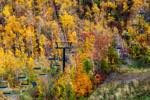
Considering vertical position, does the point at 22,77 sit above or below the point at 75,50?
below

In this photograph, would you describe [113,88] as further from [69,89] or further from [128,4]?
[128,4]

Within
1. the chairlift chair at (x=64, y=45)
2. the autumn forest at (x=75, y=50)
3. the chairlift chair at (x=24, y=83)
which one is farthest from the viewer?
the chairlift chair at (x=64, y=45)

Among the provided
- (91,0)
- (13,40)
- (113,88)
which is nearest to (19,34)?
(13,40)

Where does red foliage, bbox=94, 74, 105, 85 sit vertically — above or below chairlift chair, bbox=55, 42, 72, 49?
below

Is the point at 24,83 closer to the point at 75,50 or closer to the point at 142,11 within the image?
the point at 75,50

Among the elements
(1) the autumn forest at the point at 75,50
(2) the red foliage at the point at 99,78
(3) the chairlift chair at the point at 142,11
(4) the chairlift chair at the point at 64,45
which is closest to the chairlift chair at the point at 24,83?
(1) the autumn forest at the point at 75,50

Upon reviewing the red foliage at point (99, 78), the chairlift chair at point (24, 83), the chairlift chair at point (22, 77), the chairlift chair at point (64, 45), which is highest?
the chairlift chair at point (64, 45)

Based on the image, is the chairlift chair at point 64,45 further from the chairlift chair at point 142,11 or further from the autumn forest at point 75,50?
the chairlift chair at point 142,11

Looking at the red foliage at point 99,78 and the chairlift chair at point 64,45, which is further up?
the chairlift chair at point 64,45

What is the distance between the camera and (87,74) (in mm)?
87812

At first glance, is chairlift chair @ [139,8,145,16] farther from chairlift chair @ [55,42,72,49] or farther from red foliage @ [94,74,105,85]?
red foliage @ [94,74,105,85]

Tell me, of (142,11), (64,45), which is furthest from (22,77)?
(142,11)

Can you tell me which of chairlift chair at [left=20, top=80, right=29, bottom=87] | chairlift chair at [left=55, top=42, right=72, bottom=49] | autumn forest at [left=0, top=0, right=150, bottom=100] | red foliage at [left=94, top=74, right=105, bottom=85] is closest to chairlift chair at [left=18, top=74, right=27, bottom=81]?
autumn forest at [left=0, top=0, right=150, bottom=100]

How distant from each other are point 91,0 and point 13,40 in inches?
873
